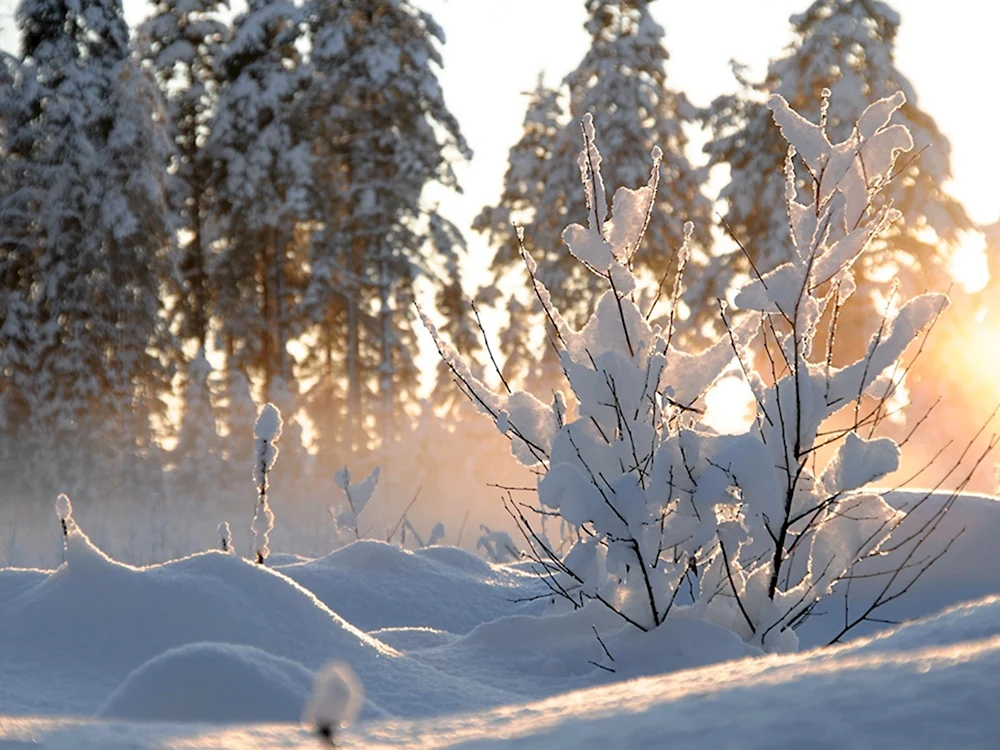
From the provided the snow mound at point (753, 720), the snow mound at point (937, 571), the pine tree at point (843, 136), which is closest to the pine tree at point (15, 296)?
the pine tree at point (843, 136)

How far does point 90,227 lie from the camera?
66.9 feet

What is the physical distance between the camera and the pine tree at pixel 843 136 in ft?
59.7

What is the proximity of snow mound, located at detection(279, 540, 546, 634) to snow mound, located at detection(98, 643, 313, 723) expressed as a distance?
219cm

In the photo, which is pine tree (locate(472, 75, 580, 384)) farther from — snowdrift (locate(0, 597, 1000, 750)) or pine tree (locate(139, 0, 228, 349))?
snowdrift (locate(0, 597, 1000, 750))

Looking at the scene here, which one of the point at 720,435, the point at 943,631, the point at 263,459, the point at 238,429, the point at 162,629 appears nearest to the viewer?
the point at 943,631

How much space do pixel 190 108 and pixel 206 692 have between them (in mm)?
23601

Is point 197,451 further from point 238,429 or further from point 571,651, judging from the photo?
point 571,651

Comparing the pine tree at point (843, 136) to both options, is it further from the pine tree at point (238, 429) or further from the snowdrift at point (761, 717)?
the snowdrift at point (761, 717)

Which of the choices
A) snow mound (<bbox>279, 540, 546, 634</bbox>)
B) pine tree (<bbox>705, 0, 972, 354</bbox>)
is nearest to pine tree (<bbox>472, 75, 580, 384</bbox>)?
pine tree (<bbox>705, 0, 972, 354</bbox>)

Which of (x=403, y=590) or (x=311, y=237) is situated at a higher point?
(x=311, y=237)

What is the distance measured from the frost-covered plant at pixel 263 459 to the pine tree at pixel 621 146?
18.6 m

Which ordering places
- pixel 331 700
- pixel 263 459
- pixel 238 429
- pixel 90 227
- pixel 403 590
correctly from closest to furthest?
pixel 331 700
pixel 263 459
pixel 403 590
pixel 90 227
pixel 238 429

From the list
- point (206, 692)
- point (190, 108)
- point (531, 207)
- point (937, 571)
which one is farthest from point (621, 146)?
point (206, 692)

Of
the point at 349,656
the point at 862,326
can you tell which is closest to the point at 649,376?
the point at 349,656
